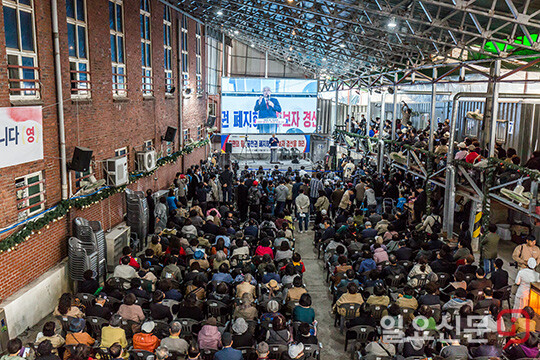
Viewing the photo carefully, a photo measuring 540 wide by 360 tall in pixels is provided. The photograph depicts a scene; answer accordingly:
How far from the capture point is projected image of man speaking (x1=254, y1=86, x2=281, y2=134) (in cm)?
2555

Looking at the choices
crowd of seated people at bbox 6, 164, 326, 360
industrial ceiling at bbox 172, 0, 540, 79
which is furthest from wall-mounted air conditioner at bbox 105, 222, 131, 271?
industrial ceiling at bbox 172, 0, 540, 79

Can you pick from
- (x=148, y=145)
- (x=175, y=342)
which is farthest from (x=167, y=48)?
(x=175, y=342)

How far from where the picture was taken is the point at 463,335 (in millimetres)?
6953

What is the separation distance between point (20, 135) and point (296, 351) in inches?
231

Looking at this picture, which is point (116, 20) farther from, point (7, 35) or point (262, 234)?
point (262, 234)

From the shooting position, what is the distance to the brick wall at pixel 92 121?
328 inches

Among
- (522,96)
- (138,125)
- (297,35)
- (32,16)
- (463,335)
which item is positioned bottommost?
(463,335)

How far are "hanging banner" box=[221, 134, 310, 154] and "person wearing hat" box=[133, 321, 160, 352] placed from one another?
19778 mm

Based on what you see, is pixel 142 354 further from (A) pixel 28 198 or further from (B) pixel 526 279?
(B) pixel 526 279

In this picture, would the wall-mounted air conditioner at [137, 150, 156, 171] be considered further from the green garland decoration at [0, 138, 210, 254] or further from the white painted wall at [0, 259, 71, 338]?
the white painted wall at [0, 259, 71, 338]

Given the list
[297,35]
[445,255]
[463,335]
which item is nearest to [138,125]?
[297,35]

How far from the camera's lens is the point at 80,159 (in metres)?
9.81

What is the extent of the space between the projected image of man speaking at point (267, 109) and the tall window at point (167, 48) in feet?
25.3

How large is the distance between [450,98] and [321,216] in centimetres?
851
